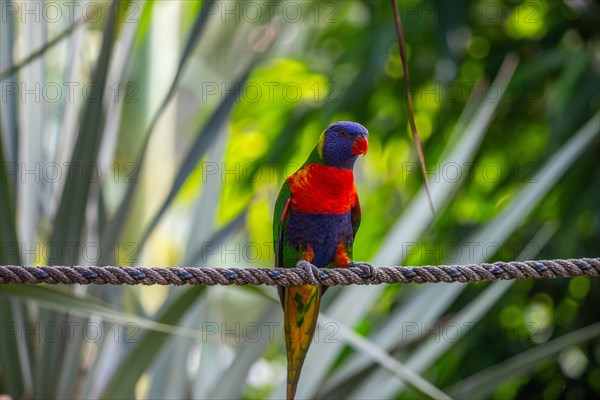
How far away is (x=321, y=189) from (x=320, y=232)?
0.12m

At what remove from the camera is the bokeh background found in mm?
2227

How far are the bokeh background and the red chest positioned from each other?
0.31 meters

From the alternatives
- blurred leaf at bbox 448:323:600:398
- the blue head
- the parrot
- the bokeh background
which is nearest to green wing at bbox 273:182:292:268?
the parrot

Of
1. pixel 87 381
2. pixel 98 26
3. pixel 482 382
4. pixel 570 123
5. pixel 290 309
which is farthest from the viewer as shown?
pixel 98 26

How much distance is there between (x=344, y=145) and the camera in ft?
7.03

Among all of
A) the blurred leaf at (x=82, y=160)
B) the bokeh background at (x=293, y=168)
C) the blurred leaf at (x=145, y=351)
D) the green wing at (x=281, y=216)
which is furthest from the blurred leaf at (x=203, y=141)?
the blurred leaf at (x=145, y=351)

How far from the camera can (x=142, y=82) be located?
323cm

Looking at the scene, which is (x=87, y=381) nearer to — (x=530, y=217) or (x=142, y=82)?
(x=142, y=82)

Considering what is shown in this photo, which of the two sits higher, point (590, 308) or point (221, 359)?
point (590, 308)

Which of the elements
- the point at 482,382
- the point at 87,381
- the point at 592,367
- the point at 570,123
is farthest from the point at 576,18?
the point at 87,381

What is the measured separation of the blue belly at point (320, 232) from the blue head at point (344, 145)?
6.2 inches

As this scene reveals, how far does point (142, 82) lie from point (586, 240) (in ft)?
6.48

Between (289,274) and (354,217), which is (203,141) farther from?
(289,274)

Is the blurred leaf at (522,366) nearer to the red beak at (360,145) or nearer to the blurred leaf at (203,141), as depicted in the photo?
the red beak at (360,145)
